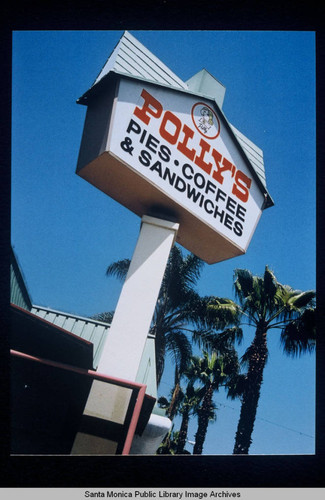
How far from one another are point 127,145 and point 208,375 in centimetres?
1914

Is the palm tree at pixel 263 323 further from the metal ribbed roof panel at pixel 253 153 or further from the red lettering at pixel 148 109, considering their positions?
the red lettering at pixel 148 109

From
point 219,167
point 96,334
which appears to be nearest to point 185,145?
point 219,167

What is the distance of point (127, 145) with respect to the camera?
729 cm

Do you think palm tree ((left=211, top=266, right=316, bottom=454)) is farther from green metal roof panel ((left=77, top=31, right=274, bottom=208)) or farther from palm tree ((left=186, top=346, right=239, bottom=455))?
green metal roof panel ((left=77, top=31, right=274, bottom=208))

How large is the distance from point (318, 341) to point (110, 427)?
11.3 feet

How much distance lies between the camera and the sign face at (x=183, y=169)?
7453 mm

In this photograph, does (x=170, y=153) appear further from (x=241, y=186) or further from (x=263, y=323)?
(x=263, y=323)

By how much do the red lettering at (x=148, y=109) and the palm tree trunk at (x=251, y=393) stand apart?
28.8ft

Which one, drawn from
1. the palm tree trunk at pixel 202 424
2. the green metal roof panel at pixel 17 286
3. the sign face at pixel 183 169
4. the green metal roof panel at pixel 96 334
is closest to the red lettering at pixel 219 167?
the sign face at pixel 183 169

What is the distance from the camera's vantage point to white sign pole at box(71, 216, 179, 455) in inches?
242

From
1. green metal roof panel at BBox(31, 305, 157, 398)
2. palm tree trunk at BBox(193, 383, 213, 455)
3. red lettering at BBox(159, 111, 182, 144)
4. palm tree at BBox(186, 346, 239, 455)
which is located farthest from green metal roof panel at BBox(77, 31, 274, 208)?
palm tree trunk at BBox(193, 383, 213, 455)

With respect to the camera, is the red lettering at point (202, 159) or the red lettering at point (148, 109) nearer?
the red lettering at point (148, 109)

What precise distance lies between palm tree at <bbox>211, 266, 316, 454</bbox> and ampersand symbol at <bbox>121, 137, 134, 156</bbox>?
8.35m
